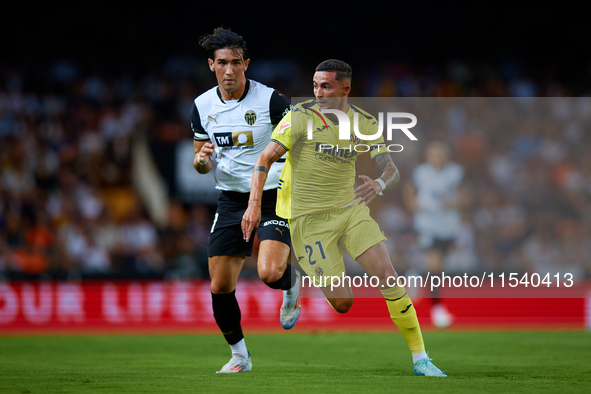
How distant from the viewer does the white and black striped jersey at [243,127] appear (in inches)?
258

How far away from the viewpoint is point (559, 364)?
268 inches

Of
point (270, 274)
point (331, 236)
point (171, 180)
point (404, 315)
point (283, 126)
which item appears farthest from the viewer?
point (171, 180)

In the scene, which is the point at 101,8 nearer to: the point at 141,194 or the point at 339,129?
the point at 141,194

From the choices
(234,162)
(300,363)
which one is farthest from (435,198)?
(234,162)

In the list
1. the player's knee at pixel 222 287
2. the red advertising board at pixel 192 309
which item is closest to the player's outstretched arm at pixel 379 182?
the player's knee at pixel 222 287

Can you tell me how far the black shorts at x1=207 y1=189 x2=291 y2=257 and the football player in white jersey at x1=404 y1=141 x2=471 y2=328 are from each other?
4.71m

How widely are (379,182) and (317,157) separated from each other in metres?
0.71

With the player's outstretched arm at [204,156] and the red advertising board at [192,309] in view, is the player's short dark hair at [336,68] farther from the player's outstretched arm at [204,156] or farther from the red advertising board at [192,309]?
the red advertising board at [192,309]

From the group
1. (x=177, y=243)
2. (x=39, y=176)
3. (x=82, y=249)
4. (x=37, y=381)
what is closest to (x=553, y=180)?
(x=177, y=243)

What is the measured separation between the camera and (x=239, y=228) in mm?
6539

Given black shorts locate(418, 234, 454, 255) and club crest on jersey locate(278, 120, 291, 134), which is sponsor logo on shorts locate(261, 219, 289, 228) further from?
black shorts locate(418, 234, 454, 255)

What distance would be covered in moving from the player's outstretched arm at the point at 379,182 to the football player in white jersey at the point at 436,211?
4.75 m

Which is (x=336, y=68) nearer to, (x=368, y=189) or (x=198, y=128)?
(x=368, y=189)

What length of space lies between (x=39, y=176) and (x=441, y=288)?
815 centimetres
